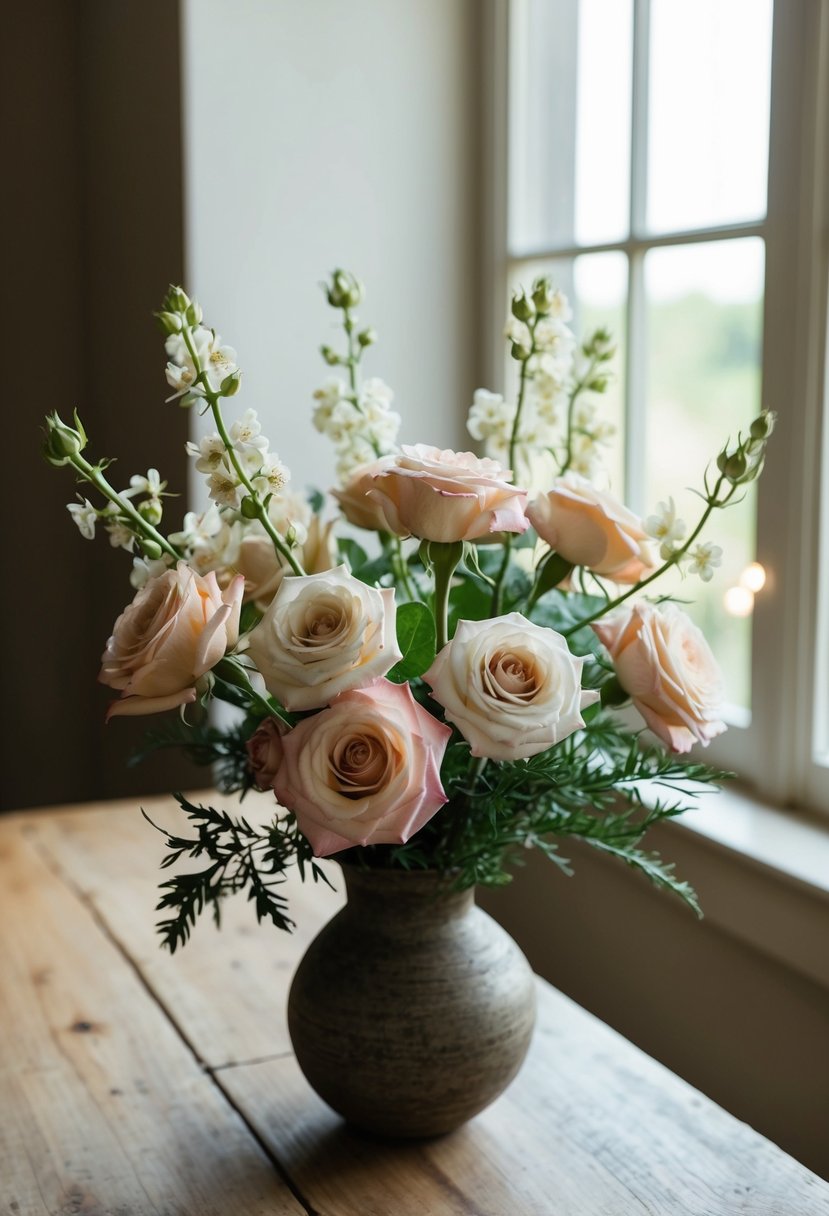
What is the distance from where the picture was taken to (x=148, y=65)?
6.19ft

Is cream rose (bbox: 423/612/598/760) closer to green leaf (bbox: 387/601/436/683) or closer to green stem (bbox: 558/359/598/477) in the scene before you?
green leaf (bbox: 387/601/436/683)

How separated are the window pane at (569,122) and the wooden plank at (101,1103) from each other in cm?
107

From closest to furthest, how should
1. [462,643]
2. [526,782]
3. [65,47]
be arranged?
[462,643] → [526,782] → [65,47]

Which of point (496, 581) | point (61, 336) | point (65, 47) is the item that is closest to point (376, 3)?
point (65, 47)

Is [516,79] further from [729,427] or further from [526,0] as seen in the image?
[729,427]

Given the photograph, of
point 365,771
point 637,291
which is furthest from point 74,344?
point 365,771

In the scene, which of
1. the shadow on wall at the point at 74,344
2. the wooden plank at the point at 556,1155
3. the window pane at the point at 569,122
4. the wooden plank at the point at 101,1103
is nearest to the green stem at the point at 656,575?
the wooden plank at the point at 556,1155

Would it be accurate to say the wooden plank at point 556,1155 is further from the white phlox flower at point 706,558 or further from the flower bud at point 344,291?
the flower bud at point 344,291

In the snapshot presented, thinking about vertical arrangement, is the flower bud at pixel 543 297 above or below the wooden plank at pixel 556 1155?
above

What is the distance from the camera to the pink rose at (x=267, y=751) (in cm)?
77

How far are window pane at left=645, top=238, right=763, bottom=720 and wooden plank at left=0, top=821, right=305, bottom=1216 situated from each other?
0.74 metres

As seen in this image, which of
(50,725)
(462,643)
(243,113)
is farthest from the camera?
(50,725)

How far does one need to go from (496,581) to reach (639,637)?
15 centimetres

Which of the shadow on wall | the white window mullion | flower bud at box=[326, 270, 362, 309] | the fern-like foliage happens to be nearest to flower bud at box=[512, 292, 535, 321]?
flower bud at box=[326, 270, 362, 309]
